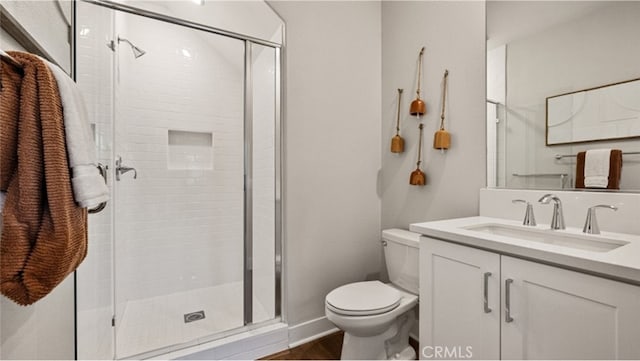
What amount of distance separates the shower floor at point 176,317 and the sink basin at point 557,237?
4.50 feet

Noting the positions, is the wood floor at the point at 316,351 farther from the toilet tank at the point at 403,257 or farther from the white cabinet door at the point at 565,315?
the white cabinet door at the point at 565,315

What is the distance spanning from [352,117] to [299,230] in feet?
2.79

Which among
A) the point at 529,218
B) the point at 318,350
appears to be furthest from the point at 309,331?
the point at 529,218

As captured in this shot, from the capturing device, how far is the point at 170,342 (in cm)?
161

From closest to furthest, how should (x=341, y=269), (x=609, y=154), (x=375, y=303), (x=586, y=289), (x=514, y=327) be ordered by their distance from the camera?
(x=586, y=289)
(x=514, y=327)
(x=609, y=154)
(x=375, y=303)
(x=341, y=269)

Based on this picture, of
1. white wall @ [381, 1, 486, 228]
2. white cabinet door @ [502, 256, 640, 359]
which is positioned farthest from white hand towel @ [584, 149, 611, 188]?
white cabinet door @ [502, 256, 640, 359]

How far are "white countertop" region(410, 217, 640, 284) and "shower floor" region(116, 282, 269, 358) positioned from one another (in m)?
1.24

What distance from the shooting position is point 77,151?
634mm

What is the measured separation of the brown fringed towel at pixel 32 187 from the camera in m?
0.55

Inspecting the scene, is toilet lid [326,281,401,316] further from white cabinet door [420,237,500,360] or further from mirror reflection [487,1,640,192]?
mirror reflection [487,1,640,192]

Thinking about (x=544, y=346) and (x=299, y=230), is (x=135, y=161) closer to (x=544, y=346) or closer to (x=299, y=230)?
(x=299, y=230)

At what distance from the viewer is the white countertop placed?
74 centimetres

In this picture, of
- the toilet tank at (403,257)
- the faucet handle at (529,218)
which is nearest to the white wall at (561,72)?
the faucet handle at (529,218)

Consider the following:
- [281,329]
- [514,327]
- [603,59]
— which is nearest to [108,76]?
[281,329]
